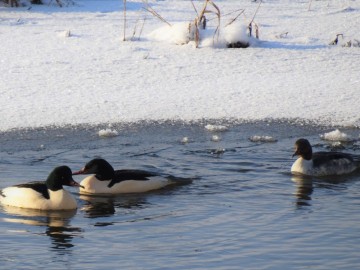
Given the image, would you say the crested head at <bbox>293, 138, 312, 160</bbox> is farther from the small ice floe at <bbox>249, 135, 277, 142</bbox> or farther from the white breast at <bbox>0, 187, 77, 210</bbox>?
the white breast at <bbox>0, 187, 77, 210</bbox>

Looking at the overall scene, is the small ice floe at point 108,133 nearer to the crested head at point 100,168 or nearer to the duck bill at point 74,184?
the crested head at point 100,168

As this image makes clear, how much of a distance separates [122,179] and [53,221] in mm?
1190

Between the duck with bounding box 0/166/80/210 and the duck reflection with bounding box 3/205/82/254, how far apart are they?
7 cm

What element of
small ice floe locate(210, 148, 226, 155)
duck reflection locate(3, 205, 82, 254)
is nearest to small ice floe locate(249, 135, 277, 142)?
small ice floe locate(210, 148, 226, 155)

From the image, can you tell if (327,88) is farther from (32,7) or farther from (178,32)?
(32,7)

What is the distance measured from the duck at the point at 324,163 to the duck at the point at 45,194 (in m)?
2.61

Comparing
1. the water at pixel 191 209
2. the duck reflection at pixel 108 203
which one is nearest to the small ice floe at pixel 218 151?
the water at pixel 191 209

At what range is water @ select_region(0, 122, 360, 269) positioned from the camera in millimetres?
8086

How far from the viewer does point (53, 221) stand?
9500 millimetres

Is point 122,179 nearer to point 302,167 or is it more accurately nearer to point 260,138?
point 302,167

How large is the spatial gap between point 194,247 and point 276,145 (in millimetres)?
3893

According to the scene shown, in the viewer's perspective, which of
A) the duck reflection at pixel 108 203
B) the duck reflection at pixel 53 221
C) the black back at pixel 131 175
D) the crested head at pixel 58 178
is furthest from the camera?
the black back at pixel 131 175

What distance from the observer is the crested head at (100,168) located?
10.5 meters

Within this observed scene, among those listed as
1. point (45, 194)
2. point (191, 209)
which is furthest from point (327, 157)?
point (45, 194)
